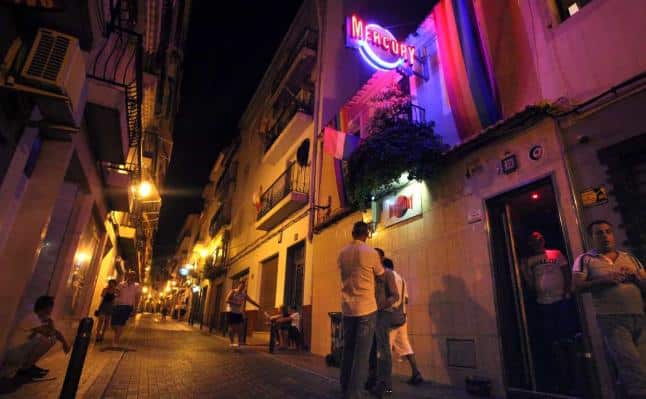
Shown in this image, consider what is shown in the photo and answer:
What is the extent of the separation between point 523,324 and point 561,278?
89cm

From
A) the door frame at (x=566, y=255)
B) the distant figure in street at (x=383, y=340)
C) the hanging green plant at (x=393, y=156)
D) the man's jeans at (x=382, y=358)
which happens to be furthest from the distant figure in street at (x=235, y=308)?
the door frame at (x=566, y=255)

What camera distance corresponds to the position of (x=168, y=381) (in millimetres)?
4727

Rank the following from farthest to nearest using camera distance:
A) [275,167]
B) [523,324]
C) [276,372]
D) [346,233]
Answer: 1. [275,167]
2. [346,233]
3. [276,372]
4. [523,324]

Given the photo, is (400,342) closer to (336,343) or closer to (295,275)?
(336,343)

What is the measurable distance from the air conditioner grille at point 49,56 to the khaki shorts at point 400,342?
5.48 meters

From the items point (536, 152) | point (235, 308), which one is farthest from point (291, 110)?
point (536, 152)

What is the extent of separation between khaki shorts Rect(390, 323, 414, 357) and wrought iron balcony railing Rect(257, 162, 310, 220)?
7.50 meters

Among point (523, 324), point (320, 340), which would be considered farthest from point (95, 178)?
point (523, 324)

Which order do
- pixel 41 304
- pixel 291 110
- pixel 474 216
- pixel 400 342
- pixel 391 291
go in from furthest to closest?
pixel 291 110 < pixel 474 216 < pixel 400 342 < pixel 41 304 < pixel 391 291

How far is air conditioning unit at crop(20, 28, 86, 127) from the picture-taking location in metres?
3.67

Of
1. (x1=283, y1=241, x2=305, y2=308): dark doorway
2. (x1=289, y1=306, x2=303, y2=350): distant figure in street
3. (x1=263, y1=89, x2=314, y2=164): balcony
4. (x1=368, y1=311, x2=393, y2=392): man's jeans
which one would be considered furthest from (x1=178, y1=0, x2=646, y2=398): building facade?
(x1=263, y1=89, x2=314, y2=164): balcony

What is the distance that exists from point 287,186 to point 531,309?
394 inches

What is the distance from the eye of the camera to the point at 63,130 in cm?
455

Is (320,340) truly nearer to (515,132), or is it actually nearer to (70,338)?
(70,338)
